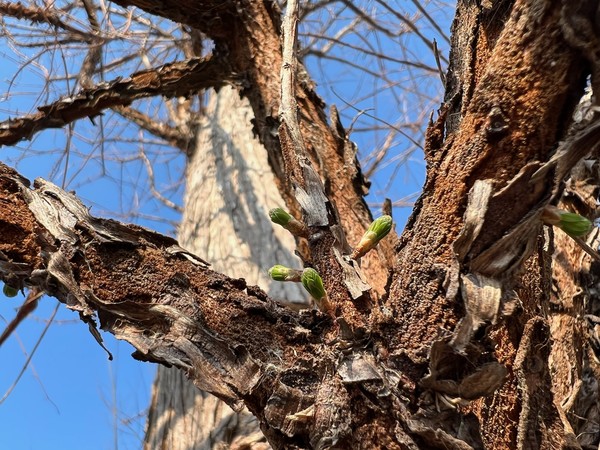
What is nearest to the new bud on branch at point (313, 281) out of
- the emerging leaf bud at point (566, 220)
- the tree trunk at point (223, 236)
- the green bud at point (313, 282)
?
the green bud at point (313, 282)

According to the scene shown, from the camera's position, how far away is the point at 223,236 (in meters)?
2.35

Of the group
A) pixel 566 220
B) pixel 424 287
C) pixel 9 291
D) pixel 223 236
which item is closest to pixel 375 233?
pixel 424 287

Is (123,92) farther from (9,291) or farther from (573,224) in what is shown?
(573,224)

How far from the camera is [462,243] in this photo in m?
0.78

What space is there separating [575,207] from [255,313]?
35.6 inches

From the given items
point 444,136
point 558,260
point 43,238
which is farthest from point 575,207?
point 43,238

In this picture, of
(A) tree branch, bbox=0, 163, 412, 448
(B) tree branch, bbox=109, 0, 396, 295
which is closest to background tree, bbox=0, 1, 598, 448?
(A) tree branch, bbox=0, 163, 412, 448

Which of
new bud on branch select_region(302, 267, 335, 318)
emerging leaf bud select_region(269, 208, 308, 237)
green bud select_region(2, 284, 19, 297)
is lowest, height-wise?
new bud on branch select_region(302, 267, 335, 318)

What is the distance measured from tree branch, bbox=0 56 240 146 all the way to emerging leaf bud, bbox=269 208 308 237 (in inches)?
30.9

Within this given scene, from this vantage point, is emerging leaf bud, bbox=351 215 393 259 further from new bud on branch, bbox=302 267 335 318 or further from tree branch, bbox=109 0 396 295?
tree branch, bbox=109 0 396 295

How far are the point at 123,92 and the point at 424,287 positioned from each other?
3.57 ft

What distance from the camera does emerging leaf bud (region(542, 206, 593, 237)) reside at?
784 millimetres

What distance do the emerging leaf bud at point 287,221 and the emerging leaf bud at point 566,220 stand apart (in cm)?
39

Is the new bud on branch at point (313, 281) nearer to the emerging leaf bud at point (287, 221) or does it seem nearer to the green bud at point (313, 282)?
the green bud at point (313, 282)
